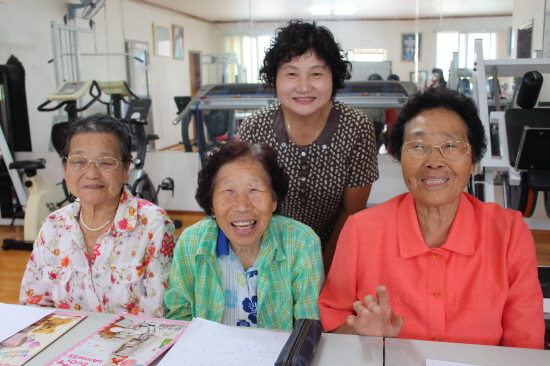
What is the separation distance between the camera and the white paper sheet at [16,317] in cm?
111

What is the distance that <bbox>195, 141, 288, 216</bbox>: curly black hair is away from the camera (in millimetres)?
1347

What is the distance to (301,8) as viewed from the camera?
4.73m

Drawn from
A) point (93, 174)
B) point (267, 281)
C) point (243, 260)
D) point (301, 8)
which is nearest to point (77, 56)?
point (301, 8)

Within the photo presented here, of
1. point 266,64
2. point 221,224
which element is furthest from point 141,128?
point 221,224

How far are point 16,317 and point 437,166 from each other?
3.86 ft

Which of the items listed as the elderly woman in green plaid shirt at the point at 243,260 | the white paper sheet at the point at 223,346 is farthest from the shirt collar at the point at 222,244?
the white paper sheet at the point at 223,346

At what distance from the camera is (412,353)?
99 centimetres

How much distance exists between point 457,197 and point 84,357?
1.01 m

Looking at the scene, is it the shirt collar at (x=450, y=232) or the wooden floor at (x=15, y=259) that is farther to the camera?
the wooden floor at (x=15, y=259)

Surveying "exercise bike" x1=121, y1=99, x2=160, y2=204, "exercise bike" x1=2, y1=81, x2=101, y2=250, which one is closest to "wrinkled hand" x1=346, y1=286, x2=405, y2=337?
"exercise bike" x1=121, y1=99, x2=160, y2=204

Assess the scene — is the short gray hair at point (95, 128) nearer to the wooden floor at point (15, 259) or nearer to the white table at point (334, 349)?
the white table at point (334, 349)

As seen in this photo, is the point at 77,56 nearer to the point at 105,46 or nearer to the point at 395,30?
the point at 105,46

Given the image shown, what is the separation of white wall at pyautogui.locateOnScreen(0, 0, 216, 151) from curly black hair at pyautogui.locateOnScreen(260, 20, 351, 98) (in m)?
3.30

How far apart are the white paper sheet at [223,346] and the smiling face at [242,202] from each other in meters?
0.29
